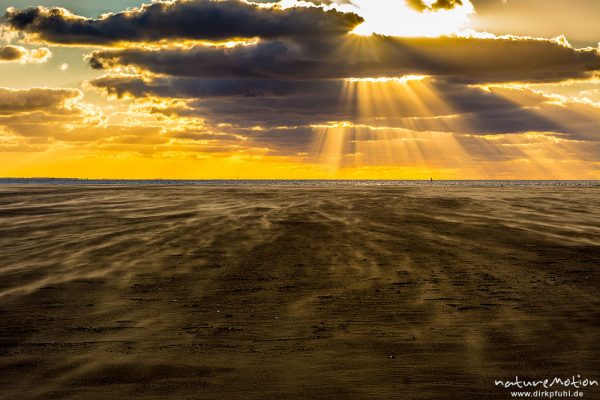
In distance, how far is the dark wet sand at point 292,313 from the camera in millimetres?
6090

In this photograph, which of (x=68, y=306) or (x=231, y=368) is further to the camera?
(x=68, y=306)

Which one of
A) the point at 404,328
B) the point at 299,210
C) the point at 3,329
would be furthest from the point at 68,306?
the point at 299,210

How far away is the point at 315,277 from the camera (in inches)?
444

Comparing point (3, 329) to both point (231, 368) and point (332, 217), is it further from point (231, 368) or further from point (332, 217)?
point (332, 217)

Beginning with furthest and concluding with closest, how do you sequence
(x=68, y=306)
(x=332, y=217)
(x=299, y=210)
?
(x=299, y=210), (x=332, y=217), (x=68, y=306)

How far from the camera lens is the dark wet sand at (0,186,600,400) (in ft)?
20.0

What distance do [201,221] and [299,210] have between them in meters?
6.31

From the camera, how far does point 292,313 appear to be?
8.64 meters

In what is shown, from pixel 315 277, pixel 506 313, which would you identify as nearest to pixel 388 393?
pixel 506 313

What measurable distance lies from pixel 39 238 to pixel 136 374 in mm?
12087

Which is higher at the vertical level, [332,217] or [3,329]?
[3,329]

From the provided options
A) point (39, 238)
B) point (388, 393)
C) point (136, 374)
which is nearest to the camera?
point (388, 393)

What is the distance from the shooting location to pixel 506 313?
8539mm

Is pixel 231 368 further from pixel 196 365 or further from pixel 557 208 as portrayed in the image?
pixel 557 208
